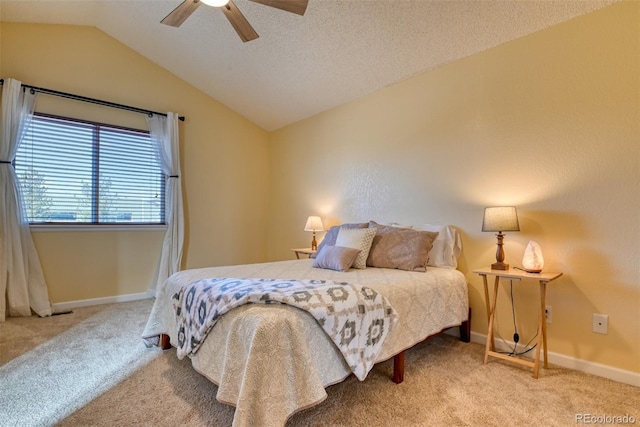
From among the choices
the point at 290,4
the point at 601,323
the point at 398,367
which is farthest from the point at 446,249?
the point at 290,4

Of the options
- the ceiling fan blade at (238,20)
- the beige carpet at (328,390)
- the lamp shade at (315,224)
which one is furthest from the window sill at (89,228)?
the ceiling fan blade at (238,20)

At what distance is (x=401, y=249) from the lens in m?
2.73

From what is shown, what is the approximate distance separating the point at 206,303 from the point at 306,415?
801 mm

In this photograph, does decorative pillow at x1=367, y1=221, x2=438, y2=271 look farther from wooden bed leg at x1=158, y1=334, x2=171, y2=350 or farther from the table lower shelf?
wooden bed leg at x1=158, y1=334, x2=171, y2=350

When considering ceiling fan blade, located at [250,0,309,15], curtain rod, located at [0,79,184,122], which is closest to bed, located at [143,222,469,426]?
ceiling fan blade, located at [250,0,309,15]

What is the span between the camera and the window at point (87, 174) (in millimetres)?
3438

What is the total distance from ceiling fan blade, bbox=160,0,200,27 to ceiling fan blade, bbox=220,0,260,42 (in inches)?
7.5

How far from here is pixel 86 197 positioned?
372 centimetres

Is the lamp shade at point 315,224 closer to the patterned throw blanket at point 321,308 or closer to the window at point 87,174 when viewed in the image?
the window at point 87,174

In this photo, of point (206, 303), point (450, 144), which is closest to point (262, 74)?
point (450, 144)

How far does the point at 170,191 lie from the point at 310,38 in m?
2.58

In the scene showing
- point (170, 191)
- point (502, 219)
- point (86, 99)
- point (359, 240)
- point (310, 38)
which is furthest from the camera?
point (170, 191)

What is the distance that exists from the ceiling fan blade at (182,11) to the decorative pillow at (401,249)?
2251 mm

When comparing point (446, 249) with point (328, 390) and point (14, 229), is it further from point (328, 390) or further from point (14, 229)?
point (14, 229)
